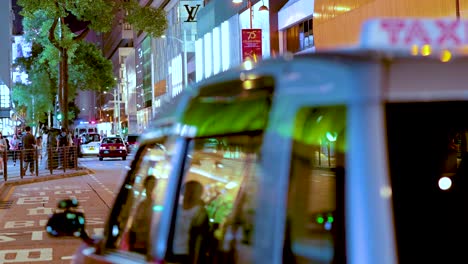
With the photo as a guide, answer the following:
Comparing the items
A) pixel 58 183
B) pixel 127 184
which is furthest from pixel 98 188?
pixel 127 184

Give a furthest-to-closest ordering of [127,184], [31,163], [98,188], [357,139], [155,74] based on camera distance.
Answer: [155,74] → [31,163] → [98,188] → [127,184] → [357,139]

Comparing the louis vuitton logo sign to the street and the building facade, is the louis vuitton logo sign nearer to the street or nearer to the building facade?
the building facade

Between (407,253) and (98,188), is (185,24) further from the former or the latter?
(407,253)

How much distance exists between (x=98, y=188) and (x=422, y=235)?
2009 centimetres

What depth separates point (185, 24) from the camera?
70875 millimetres

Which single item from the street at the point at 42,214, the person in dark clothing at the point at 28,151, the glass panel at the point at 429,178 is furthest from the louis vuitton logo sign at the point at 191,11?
the glass panel at the point at 429,178

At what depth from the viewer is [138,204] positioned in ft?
12.5

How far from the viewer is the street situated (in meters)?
10.3

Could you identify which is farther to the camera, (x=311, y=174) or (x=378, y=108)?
(x=311, y=174)

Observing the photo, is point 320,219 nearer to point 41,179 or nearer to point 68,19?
point 41,179

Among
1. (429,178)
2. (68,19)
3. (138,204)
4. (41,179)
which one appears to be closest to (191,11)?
(68,19)

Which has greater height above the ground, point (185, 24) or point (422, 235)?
point (185, 24)

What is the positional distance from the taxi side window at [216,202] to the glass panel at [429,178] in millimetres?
519

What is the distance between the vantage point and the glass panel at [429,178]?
252 cm
